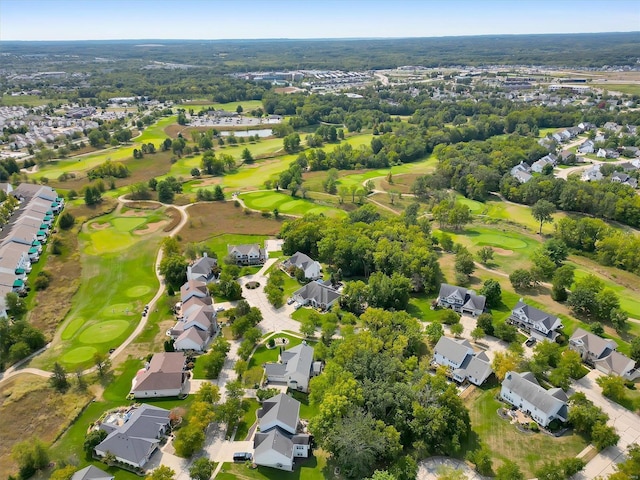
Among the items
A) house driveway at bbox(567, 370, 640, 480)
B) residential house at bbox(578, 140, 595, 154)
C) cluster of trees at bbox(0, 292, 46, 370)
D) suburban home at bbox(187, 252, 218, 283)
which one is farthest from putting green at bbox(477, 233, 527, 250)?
residential house at bbox(578, 140, 595, 154)

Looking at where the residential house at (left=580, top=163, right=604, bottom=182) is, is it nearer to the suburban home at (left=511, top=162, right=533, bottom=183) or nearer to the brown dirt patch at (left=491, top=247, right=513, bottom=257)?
the suburban home at (left=511, top=162, right=533, bottom=183)

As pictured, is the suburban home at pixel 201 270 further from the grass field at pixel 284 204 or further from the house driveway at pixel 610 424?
the house driveway at pixel 610 424

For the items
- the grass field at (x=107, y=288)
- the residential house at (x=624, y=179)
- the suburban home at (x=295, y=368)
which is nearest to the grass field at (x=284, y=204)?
the grass field at (x=107, y=288)

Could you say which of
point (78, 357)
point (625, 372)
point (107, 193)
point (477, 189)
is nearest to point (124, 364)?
point (78, 357)

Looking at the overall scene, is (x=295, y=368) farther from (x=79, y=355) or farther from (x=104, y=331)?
(x=104, y=331)

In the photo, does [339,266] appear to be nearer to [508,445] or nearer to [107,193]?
[508,445]

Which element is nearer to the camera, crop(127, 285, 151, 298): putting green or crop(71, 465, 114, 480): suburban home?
crop(71, 465, 114, 480): suburban home

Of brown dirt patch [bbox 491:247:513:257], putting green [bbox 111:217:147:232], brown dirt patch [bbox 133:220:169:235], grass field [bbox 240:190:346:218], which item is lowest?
brown dirt patch [bbox 491:247:513:257]
